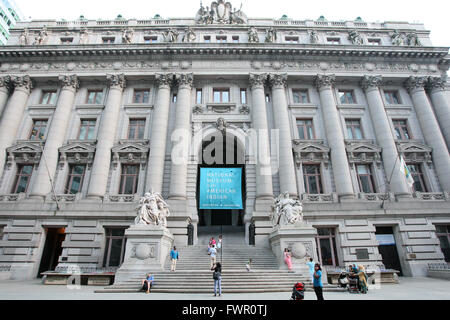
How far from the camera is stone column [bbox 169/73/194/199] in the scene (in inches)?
887

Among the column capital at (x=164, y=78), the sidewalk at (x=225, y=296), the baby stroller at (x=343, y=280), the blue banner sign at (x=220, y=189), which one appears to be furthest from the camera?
the column capital at (x=164, y=78)

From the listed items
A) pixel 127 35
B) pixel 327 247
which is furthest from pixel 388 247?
pixel 127 35

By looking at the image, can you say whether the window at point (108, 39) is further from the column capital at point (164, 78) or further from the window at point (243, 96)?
the window at point (243, 96)

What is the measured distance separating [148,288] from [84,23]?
32.5 m

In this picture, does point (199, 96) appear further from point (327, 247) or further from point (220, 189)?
point (327, 247)

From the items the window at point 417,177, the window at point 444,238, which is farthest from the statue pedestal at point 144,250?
the window at point 417,177

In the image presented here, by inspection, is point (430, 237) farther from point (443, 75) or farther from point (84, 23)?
point (84, 23)

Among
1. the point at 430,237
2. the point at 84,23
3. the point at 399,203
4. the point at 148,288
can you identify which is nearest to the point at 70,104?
the point at 84,23

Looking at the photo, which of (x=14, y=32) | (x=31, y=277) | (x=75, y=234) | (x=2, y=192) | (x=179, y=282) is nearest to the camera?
(x=179, y=282)

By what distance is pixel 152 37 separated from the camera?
30.0 m

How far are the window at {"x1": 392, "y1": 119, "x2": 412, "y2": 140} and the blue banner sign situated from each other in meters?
17.4

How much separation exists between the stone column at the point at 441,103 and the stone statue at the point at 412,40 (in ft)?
15.5

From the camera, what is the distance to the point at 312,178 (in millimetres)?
24250

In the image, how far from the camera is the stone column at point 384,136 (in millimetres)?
22609
